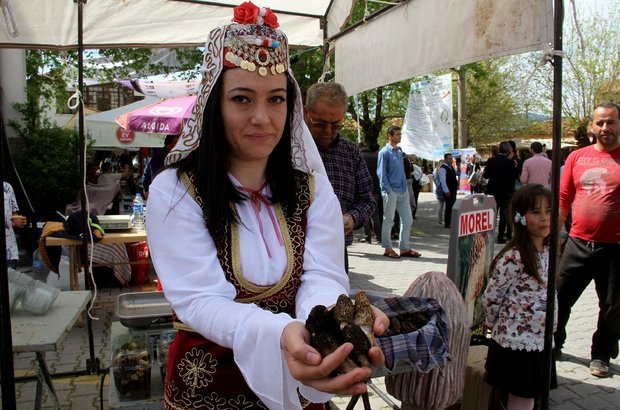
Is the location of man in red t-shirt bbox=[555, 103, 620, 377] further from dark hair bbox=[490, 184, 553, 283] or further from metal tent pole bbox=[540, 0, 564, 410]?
metal tent pole bbox=[540, 0, 564, 410]

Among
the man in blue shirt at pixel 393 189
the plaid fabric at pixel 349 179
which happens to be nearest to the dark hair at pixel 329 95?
the plaid fabric at pixel 349 179

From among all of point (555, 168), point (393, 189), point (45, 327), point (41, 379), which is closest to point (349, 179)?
point (555, 168)

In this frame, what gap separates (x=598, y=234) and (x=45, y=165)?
8.26 m

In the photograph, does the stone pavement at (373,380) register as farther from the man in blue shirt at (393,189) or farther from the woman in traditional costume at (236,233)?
the woman in traditional costume at (236,233)

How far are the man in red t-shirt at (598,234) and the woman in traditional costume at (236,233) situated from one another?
3.12 meters

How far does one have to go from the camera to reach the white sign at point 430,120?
12281 mm

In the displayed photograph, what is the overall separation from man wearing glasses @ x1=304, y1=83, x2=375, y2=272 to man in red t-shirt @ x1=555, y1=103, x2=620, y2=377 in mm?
1610

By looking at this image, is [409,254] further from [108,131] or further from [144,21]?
[108,131]

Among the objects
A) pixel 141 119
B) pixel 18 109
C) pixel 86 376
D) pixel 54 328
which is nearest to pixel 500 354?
pixel 54 328

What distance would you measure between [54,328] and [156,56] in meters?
13.6

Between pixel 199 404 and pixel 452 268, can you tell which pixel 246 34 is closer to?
pixel 199 404

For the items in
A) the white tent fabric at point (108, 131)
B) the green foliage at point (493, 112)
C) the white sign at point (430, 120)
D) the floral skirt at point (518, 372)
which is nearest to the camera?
the floral skirt at point (518, 372)

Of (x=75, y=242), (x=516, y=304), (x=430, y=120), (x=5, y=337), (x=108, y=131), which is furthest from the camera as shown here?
(x=430, y=120)

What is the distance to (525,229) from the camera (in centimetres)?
303
